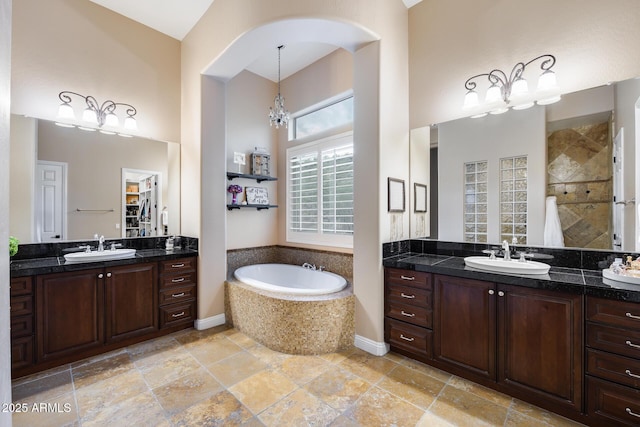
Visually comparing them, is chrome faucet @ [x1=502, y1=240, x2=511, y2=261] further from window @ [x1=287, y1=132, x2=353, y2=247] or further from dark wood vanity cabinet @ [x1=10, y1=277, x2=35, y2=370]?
dark wood vanity cabinet @ [x1=10, y1=277, x2=35, y2=370]

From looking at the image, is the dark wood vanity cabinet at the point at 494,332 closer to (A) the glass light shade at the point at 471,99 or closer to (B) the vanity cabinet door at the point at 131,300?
(A) the glass light shade at the point at 471,99

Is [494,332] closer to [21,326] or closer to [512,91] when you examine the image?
[512,91]

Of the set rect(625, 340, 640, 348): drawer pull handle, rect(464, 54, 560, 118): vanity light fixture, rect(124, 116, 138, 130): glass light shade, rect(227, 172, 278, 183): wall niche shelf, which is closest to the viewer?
rect(625, 340, 640, 348): drawer pull handle

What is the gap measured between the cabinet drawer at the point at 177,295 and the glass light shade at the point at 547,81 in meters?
3.74

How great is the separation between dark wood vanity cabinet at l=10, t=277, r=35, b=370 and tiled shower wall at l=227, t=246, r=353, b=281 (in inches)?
70.0

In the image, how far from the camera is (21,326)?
7.04ft

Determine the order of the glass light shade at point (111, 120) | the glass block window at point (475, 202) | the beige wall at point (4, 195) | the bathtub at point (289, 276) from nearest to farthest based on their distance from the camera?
1. the beige wall at point (4, 195)
2. the glass block window at point (475, 202)
3. the glass light shade at point (111, 120)
4. the bathtub at point (289, 276)

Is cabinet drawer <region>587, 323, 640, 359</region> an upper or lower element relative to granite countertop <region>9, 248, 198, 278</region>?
lower

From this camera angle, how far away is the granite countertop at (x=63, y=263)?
7.13 feet

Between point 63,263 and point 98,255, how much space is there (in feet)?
0.84

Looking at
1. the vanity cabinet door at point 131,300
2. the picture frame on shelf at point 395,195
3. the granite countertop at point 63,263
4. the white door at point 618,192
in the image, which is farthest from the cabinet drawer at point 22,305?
the white door at point 618,192

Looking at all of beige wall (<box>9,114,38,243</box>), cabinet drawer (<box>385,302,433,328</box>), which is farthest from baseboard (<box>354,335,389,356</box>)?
beige wall (<box>9,114,38,243</box>)

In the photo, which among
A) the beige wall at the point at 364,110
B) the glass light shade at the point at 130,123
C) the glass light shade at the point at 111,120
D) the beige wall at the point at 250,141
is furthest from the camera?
the beige wall at the point at 250,141

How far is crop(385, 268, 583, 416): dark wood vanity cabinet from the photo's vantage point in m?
1.72
